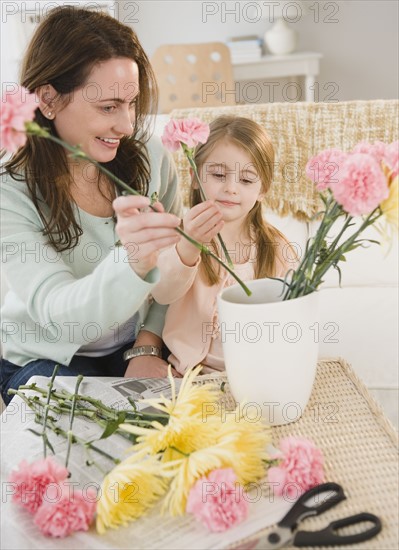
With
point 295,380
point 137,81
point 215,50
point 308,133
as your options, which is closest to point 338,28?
point 215,50

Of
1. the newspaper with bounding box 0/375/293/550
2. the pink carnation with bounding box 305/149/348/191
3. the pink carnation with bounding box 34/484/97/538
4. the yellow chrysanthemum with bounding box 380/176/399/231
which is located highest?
the pink carnation with bounding box 305/149/348/191

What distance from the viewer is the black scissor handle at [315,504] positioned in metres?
0.78

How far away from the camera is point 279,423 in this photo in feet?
3.28

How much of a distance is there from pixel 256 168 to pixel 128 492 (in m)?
0.82

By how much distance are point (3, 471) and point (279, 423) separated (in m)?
0.34

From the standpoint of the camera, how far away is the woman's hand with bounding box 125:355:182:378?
4.38 ft

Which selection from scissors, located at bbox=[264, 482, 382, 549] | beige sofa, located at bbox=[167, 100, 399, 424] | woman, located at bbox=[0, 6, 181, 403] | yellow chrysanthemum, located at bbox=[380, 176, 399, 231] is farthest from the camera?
beige sofa, located at bbox=[167, 100, 399, 424]

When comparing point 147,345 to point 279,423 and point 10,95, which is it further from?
point 10,95

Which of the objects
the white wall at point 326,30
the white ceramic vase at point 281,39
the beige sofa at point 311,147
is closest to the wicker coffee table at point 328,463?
the beige sofa at point 311,147

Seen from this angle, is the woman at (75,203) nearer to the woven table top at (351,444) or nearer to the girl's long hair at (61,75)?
the girl's long hair at (61,75)

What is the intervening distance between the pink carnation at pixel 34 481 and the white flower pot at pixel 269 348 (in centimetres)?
23

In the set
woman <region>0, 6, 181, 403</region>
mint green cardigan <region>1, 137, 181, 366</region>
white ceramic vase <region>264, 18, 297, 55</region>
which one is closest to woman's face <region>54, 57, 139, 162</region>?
woman <region>0, 6, 181, 403</region>

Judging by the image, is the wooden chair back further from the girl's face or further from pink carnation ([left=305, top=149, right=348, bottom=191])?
pink carnation ([left=305, top=149, right=348, bottom=191])

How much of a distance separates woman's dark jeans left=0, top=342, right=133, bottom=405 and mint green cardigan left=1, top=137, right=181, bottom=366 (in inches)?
0.6
